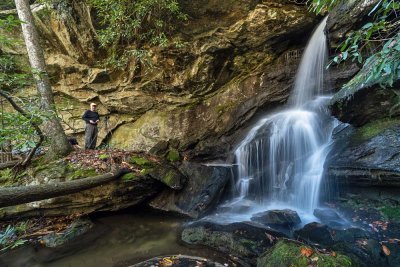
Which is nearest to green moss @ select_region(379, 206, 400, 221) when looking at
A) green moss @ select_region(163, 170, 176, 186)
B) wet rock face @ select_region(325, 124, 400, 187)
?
wet rock face @ select_region(325, 124, 400, 187)

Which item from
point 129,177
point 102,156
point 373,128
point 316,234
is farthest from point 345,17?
point 102,156

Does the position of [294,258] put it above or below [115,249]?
above

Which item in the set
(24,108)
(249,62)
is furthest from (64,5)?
(249,62)

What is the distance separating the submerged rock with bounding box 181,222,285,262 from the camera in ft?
15.0

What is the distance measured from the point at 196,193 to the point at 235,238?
229 centimetres

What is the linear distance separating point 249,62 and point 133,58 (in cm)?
468

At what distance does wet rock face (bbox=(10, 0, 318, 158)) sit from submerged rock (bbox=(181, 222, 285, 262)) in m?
4.26

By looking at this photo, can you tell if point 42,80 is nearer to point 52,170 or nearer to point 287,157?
point 52,170

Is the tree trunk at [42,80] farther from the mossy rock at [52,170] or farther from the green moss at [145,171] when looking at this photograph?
the green moss at [145,171]

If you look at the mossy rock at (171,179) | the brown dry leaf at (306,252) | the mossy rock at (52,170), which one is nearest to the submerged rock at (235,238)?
the brown dry leaf at (306,252)

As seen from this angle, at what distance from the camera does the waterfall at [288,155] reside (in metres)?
6.88

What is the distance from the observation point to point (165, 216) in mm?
6656

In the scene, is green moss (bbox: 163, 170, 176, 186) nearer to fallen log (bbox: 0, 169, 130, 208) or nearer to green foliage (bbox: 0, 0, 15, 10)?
fallen log (bbox: 0, 169, 130, 208)

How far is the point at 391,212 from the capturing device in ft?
17.4
